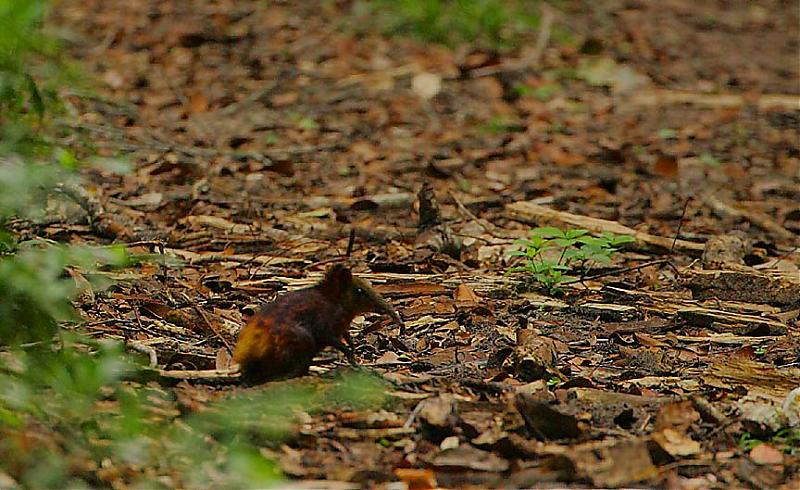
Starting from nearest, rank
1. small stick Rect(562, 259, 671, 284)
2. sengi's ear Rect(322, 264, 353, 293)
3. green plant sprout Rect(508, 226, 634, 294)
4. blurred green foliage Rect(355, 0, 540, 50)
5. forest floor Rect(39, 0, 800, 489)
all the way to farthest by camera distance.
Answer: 1. forest floor Rect(39, 0, 800, 489)
2. sengi's ear Rect(322, 264, 353, 293)
3. green plant sprout Rect(508, 226, 634, 294)
4. small stick Rect(562, 259, 671, 284)
5. blurred green foliage Rect(355, 0, 540, 50)

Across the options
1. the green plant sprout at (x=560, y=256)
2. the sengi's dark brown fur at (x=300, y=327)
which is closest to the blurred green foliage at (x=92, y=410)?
the sengi's dark brown fur at (x=300, y=327)

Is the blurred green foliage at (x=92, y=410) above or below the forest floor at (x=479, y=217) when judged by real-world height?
above

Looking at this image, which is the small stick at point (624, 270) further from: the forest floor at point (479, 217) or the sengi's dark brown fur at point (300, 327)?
the sengi's dark brown fur at point (300, 327)

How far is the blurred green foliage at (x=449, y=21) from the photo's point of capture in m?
8.11

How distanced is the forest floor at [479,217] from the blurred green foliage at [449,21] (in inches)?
6.4

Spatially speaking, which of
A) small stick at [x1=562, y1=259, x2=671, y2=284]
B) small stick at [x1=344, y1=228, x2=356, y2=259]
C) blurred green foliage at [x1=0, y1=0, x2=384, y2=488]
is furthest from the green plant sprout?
blurred green foliage at [x1=0, y1=0, x2=384, y2=488]

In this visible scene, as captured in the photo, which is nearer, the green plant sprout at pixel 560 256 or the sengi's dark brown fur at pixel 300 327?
the sengi's dark brown fur at pixel 300 327

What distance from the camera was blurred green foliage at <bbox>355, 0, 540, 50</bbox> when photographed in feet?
26.6

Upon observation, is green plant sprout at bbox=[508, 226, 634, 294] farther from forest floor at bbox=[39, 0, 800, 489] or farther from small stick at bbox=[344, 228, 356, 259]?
small stick at bbox=[344, 228, 356, 259]

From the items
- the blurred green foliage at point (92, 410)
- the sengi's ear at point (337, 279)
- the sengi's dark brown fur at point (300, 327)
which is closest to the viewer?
the blurred green foliage at point (92, 410)

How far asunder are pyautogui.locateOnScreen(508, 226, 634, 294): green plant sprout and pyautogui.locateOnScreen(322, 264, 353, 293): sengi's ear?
909mm

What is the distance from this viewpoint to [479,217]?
4.80 meters

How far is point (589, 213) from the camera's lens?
492cm

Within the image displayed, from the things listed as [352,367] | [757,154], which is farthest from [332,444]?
[757,154]
